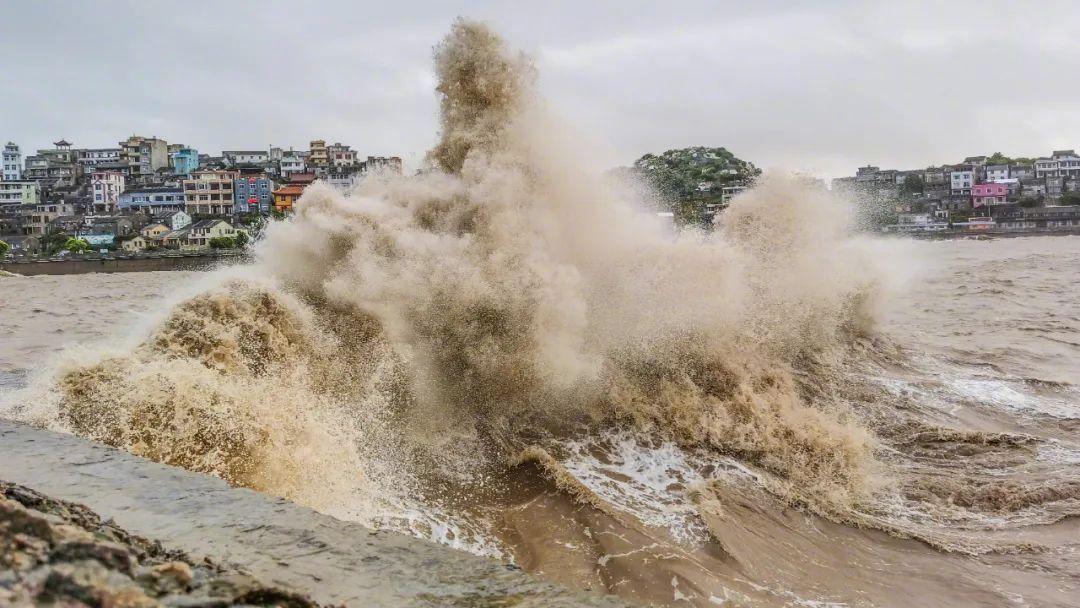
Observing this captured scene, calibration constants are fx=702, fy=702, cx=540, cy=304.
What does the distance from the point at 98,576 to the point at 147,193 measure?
4581 inches

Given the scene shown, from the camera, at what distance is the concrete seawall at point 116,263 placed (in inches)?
2002

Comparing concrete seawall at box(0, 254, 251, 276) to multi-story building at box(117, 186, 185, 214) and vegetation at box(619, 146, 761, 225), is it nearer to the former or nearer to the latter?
vegetation at box(619, 146, 761, 225)

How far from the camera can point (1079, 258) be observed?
37.8 m

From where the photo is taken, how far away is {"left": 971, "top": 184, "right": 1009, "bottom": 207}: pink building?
Answer: 95.7m

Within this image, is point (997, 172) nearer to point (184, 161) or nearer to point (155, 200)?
point (155, 200)

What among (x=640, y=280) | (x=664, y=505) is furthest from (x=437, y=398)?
(x=640, y=280)

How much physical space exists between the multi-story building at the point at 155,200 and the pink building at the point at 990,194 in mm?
111069

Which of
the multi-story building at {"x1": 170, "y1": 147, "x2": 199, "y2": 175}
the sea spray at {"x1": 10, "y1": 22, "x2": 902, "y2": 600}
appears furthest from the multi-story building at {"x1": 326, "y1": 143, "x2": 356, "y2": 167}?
the sea spray at {"x1": 10, "y1": 22, "x2": 902, "y2": 600}

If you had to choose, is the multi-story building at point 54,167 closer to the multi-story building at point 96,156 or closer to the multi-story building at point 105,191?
the multi-story building at point 96,156

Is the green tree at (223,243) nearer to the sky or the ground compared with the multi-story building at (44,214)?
nearer to the ground

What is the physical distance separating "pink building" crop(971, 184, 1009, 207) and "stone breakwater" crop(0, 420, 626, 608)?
111m

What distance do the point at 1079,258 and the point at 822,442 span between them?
4073 cm

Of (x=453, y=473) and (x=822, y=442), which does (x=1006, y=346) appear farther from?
(x=453, y=473)

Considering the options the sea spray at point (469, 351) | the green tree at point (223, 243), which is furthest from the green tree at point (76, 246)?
the sea spray at point (469, 351)
